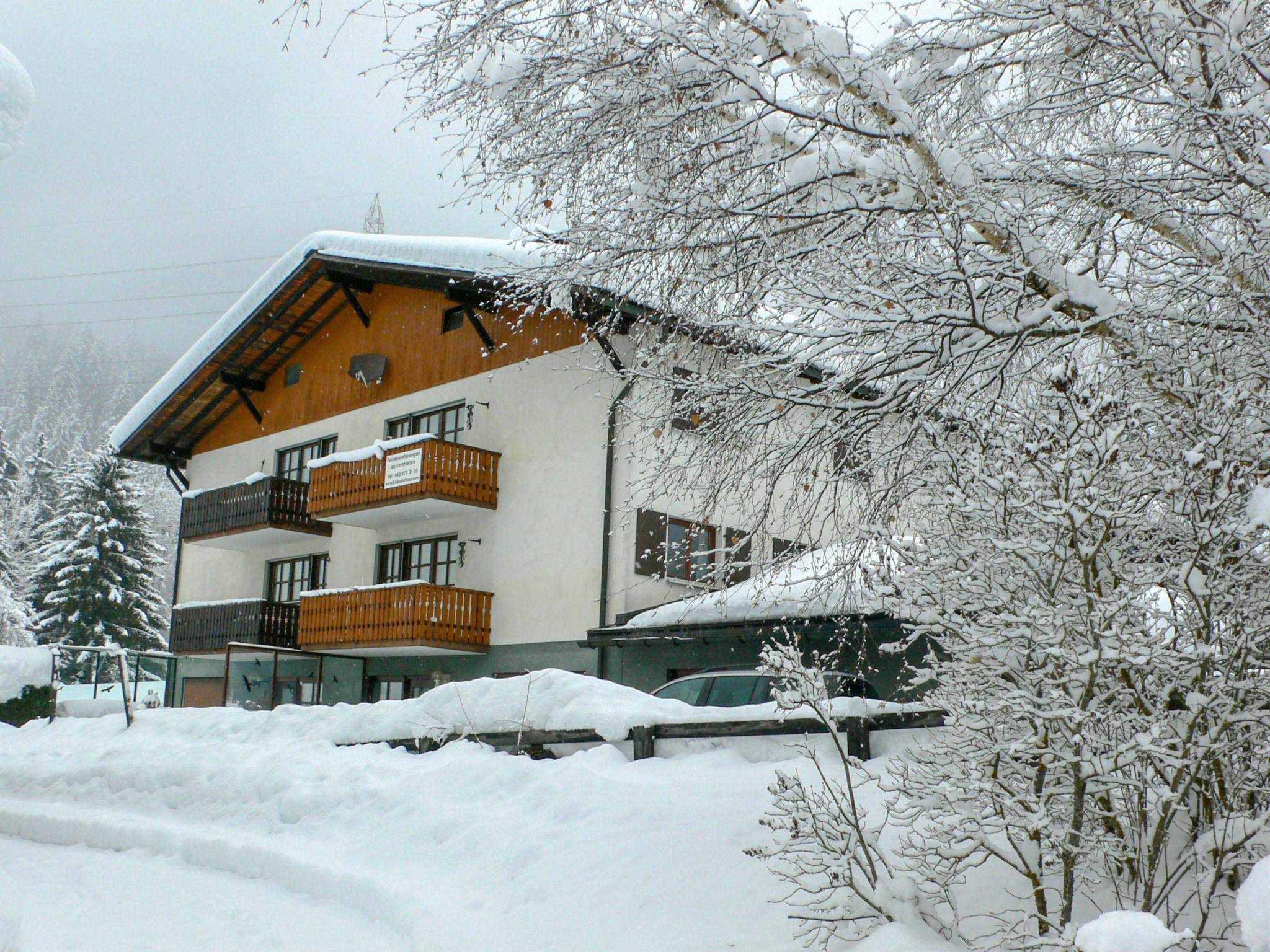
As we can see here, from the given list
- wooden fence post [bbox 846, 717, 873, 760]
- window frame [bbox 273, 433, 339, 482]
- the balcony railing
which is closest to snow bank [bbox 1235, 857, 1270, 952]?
wooden fence post [bbox 846, 717, 873, 760]

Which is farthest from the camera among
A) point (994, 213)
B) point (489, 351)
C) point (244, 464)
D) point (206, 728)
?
point (244, 464)

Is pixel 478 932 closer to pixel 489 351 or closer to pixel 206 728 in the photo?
pixel 206 728

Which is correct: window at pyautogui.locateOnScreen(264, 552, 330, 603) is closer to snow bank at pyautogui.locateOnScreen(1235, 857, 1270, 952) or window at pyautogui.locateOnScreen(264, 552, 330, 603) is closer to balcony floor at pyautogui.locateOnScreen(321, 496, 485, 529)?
balcony floor at pyautogui.locateOnScreen(321, 496, 485, 529)

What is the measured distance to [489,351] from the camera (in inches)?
851

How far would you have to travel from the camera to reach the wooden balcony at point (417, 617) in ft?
66.5

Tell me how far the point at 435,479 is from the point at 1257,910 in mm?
18232

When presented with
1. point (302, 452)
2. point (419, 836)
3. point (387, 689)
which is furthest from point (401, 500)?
point (419, 836)

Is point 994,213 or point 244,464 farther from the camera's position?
point 244,464

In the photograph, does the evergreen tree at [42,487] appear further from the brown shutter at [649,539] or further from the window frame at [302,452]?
the brown shutter at [649,539]

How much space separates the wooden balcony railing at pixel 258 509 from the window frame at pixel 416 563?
68.4 inches

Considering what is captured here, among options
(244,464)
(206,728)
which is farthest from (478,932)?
(244,464)

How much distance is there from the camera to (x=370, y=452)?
22031 mm

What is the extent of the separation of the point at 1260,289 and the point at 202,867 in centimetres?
906

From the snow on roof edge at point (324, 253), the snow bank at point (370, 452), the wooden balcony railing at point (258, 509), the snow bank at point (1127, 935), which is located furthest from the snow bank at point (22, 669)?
the snow bank at point (1127, 935)
